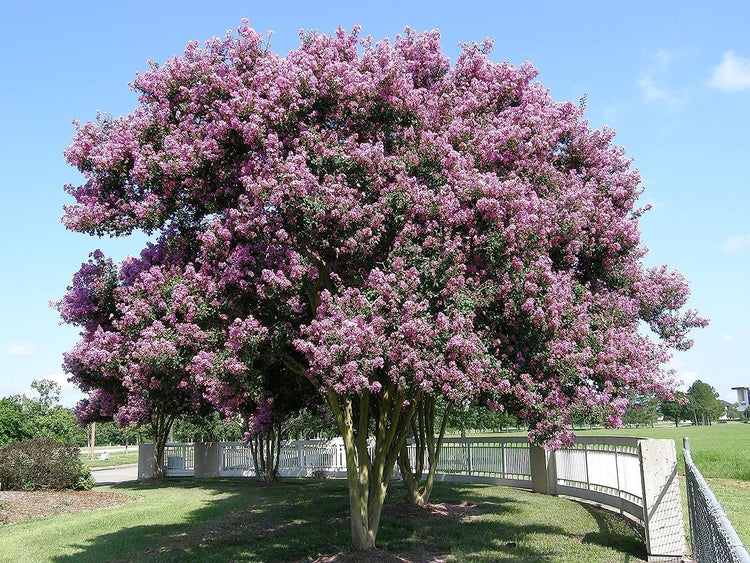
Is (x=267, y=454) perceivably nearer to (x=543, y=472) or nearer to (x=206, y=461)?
(x=206, y=461)

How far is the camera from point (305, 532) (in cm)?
1135

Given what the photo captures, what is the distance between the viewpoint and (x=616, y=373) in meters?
8.99

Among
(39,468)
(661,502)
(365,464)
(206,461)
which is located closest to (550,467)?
(661,502)

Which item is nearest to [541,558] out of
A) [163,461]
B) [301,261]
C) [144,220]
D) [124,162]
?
[301,261]

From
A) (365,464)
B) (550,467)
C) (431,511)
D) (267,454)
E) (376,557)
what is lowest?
(431,511)

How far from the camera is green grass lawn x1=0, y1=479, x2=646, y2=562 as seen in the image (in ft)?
31.7

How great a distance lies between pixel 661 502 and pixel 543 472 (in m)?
7.92

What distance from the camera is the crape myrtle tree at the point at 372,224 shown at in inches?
Answer: 314

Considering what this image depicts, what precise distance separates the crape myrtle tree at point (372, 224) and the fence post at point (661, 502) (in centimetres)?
88

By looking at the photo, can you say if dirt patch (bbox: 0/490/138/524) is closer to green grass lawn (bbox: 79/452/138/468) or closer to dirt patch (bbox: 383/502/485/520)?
dirt patch (bbox: 383/502/485/520)

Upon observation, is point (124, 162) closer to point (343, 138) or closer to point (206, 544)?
point (343, 138)

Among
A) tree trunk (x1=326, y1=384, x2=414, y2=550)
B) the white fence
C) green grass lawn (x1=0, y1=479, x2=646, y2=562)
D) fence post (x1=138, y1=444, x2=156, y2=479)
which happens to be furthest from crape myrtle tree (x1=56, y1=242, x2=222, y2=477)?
fence post (x1=138, y1=444, x2=156, y2=479)

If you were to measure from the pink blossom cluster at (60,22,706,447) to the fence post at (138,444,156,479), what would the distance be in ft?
55.4

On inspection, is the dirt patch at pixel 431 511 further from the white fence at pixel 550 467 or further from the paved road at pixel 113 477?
the paved road at pixel 113 477
